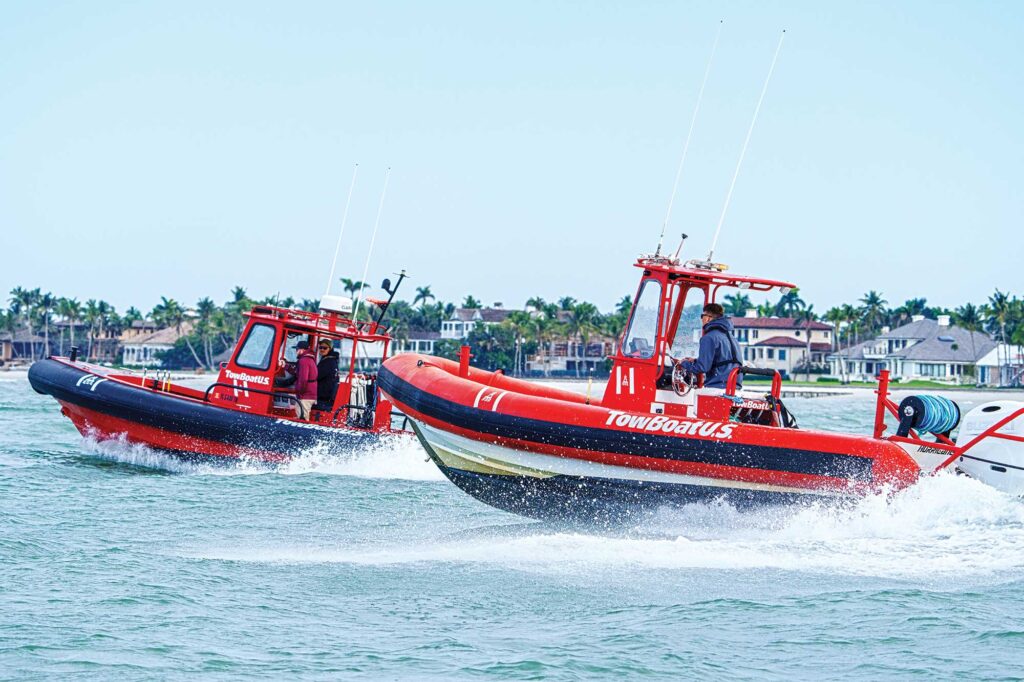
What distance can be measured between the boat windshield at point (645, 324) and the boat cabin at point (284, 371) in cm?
565

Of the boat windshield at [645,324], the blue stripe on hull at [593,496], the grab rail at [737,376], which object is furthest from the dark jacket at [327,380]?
the grab rail at [737,376]

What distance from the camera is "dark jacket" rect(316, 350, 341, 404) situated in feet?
54.5

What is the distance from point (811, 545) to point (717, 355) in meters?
1.76

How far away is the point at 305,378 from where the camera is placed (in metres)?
16.5

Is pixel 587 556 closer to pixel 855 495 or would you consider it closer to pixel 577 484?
pixel 577 484

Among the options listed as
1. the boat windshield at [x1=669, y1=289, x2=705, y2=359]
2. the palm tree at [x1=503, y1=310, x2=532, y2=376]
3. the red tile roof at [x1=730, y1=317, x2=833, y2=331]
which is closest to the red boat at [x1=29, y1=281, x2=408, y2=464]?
the boat windshield at [x1=669, y1=289, x2=705, y2=359]

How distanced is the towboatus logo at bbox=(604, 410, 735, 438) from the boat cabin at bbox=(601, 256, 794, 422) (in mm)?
595

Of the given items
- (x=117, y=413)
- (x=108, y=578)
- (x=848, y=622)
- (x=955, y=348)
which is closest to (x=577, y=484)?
(x=848, y=622)

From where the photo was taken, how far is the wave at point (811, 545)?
9477 millimetres

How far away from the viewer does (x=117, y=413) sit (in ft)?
55.6

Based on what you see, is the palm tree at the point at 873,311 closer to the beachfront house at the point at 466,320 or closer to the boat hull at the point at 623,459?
the beachfront house at the point at 466,320

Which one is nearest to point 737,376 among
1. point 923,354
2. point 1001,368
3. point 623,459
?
point 623,459

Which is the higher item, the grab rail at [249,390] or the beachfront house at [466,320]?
the beachfront house at [466,320]

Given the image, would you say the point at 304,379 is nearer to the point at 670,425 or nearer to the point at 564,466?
the point at 564,466
